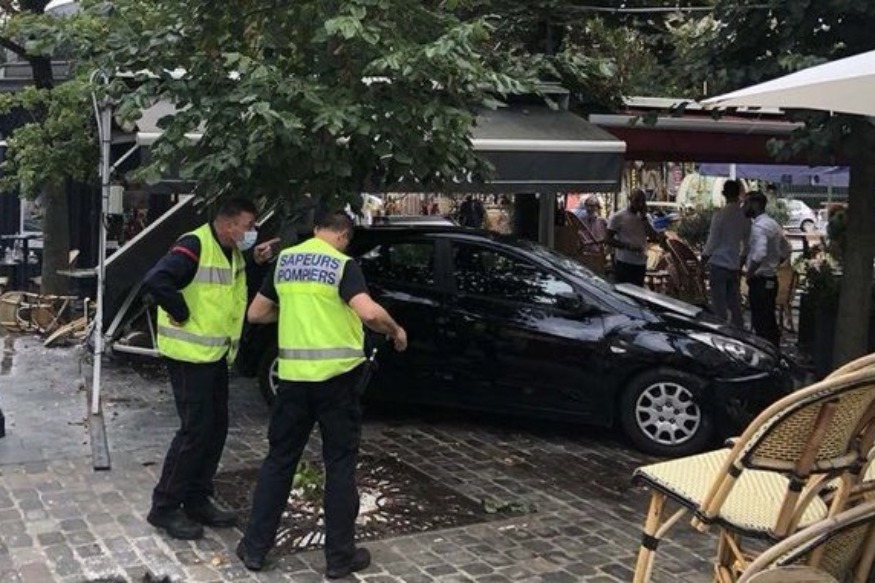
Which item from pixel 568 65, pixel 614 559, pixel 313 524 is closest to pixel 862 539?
pixel 614 559

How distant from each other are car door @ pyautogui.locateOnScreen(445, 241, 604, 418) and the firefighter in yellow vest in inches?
108

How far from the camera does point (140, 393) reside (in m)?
9.23

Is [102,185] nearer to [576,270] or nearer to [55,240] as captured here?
[576,270]

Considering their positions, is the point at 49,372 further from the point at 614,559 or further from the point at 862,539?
the point at 862,539

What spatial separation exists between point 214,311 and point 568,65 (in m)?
2.87

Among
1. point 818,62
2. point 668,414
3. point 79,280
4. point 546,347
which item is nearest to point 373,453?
point 546,347

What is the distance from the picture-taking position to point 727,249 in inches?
456

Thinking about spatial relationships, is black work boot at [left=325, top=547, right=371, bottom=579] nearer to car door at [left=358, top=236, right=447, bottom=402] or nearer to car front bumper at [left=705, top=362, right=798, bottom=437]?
car door at [left=358, top=236, right=447, bottom=402]

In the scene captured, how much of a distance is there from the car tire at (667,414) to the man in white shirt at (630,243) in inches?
206

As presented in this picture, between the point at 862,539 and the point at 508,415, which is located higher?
the point at 862,539

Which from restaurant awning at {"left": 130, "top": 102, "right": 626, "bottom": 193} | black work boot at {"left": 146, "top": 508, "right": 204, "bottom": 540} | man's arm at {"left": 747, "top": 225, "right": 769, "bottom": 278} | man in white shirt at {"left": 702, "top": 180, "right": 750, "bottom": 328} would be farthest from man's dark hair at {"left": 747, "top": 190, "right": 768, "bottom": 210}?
black work boot at {"left": 146, "top": 508, "right": 204, "bottom": 540}

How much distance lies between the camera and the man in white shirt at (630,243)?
12.6 metres

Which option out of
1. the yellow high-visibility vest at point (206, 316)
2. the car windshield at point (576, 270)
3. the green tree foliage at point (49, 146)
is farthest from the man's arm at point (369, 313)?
the green tree foliage at point (49, 146)

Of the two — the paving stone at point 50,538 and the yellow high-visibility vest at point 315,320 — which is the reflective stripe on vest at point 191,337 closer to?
the yellow high-visibility vest at point 315,320
